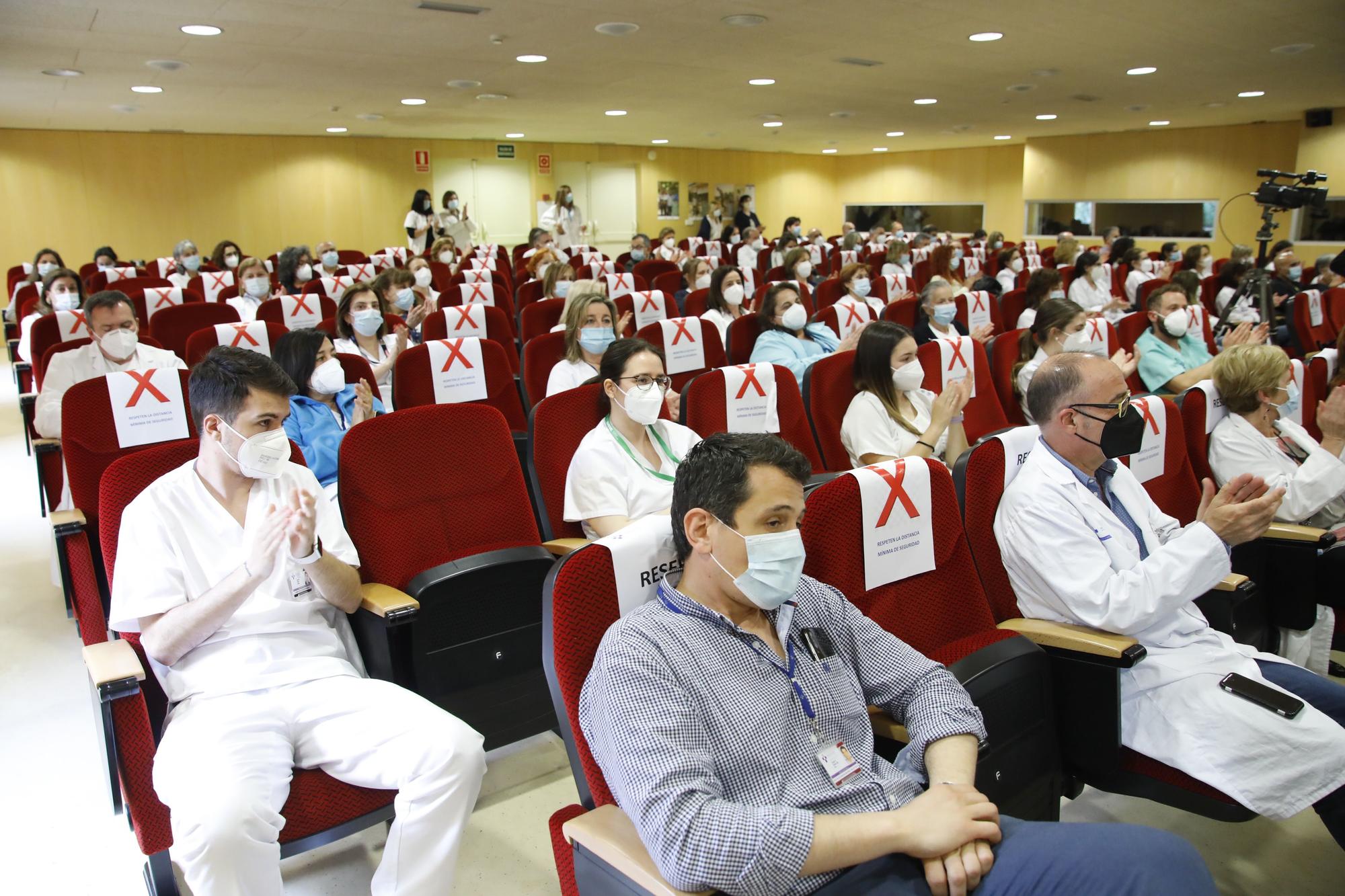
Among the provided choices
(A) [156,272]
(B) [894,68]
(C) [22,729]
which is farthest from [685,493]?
(A) [156,272]

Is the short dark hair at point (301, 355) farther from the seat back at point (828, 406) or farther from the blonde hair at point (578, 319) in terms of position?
the seat back at point (828, 406)

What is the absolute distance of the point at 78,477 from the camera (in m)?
2.67

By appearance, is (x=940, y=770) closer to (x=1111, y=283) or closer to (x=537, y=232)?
(x=1111, y=283)

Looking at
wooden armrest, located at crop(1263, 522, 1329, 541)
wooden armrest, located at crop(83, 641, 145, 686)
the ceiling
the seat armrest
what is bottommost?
the seat armrest

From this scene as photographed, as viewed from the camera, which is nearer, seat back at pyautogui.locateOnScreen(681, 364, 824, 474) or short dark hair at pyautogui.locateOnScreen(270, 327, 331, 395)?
short dark hair at pyautogui.locateOnScreen(270, 327, 331, 395)

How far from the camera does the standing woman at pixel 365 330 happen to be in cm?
424

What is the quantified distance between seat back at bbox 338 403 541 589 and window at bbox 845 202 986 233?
63.3 ft

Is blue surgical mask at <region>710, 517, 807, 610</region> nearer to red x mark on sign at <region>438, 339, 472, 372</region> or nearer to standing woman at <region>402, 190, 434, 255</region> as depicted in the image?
red x mark on sign at <region>438, 339, 472, 372</region>

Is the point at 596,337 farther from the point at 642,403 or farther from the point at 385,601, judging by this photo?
the point at 385,601

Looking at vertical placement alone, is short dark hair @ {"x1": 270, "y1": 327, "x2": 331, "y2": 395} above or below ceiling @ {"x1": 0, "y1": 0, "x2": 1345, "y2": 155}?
below

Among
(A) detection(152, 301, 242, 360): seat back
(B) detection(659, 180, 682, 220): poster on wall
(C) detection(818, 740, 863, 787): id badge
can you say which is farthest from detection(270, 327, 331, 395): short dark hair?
(B) detection(659, 180, 682, 220): poster on wall

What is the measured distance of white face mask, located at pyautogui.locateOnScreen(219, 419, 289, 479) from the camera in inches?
77.5

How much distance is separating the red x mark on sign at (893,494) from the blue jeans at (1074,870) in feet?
2.18

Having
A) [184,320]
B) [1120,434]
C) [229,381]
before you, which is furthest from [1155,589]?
[184,320]
